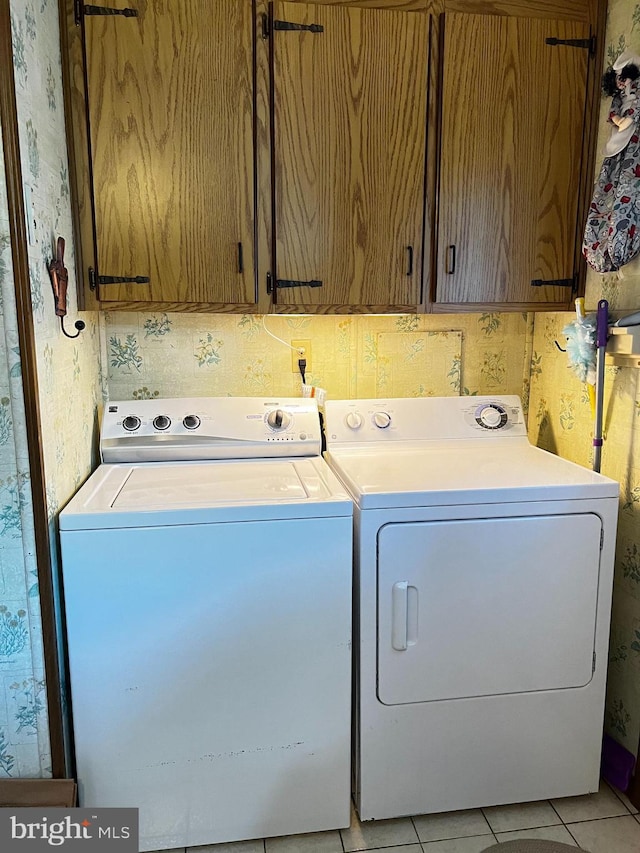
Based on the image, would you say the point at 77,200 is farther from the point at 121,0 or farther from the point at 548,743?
the point at 548,743

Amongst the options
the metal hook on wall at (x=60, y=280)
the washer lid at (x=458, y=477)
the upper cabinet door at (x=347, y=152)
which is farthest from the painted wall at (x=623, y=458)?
the metal hook on wall at (x=60, y=280)

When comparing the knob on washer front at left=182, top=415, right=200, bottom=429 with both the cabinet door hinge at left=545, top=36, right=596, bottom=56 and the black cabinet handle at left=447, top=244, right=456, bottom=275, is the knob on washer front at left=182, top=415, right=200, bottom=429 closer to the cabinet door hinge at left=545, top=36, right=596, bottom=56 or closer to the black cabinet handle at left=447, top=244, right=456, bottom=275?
the black cabinet handle at left=447, top=244, right=456, bottom=275

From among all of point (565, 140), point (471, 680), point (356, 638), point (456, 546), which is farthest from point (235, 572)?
point (565, 140)

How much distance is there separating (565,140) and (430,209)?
46 cm

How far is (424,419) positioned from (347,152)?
88 centimetres

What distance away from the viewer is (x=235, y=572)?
60.4 inches

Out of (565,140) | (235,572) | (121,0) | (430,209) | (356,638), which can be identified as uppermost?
(121,0)

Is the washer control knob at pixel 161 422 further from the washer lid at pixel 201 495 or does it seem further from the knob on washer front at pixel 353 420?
the knob on washer front at pixel 353 420

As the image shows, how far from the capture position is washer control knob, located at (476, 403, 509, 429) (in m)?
2.20

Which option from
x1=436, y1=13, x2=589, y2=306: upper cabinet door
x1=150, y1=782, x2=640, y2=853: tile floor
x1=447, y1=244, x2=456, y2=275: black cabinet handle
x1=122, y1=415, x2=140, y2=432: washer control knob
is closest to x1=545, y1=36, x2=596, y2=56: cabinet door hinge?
x1=436, y1=13, x2=589, y2=306: upper cabinet door

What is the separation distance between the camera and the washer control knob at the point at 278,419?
6.66ft

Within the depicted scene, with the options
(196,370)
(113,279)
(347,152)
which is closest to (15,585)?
(113,279)

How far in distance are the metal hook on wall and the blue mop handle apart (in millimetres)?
1474

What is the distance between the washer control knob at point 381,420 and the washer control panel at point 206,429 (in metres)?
0.20
